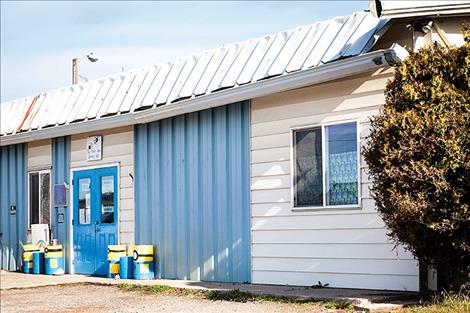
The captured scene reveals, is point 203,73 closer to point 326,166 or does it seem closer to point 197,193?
point 197,193

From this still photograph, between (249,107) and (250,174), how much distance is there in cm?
114

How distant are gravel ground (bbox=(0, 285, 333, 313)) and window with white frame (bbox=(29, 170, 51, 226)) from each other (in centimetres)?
457

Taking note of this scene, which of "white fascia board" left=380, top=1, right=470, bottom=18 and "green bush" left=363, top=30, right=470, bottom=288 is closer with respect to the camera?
"green bush" left=363, top=30, right=470, bottom=288

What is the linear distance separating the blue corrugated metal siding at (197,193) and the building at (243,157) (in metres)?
0.03

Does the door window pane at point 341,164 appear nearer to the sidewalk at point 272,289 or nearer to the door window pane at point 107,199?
the sidewalk at point 272,289

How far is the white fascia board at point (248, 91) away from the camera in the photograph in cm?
1141

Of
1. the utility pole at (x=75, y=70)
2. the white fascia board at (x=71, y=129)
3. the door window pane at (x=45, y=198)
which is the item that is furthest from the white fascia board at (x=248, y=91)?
the utility pole at (x=75, y=70)

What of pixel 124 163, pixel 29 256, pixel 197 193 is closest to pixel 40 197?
pixel 29 256

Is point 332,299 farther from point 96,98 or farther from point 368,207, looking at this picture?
point 96,98

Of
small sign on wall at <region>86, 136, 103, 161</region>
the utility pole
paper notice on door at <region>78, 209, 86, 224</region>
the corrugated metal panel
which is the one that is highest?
the utility pole

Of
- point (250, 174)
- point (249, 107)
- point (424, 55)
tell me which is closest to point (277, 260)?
point (250, 174)

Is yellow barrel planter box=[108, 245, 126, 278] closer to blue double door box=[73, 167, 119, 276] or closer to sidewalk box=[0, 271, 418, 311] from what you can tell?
sidewalk box=[0, 271, 418, 311]

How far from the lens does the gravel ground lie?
1084 cm

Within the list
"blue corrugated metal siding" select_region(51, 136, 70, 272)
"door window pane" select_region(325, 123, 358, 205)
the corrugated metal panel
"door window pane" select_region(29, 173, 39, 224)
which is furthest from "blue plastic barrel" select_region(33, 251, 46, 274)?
"door window pane" select_region(325, 123, 358, 205)
